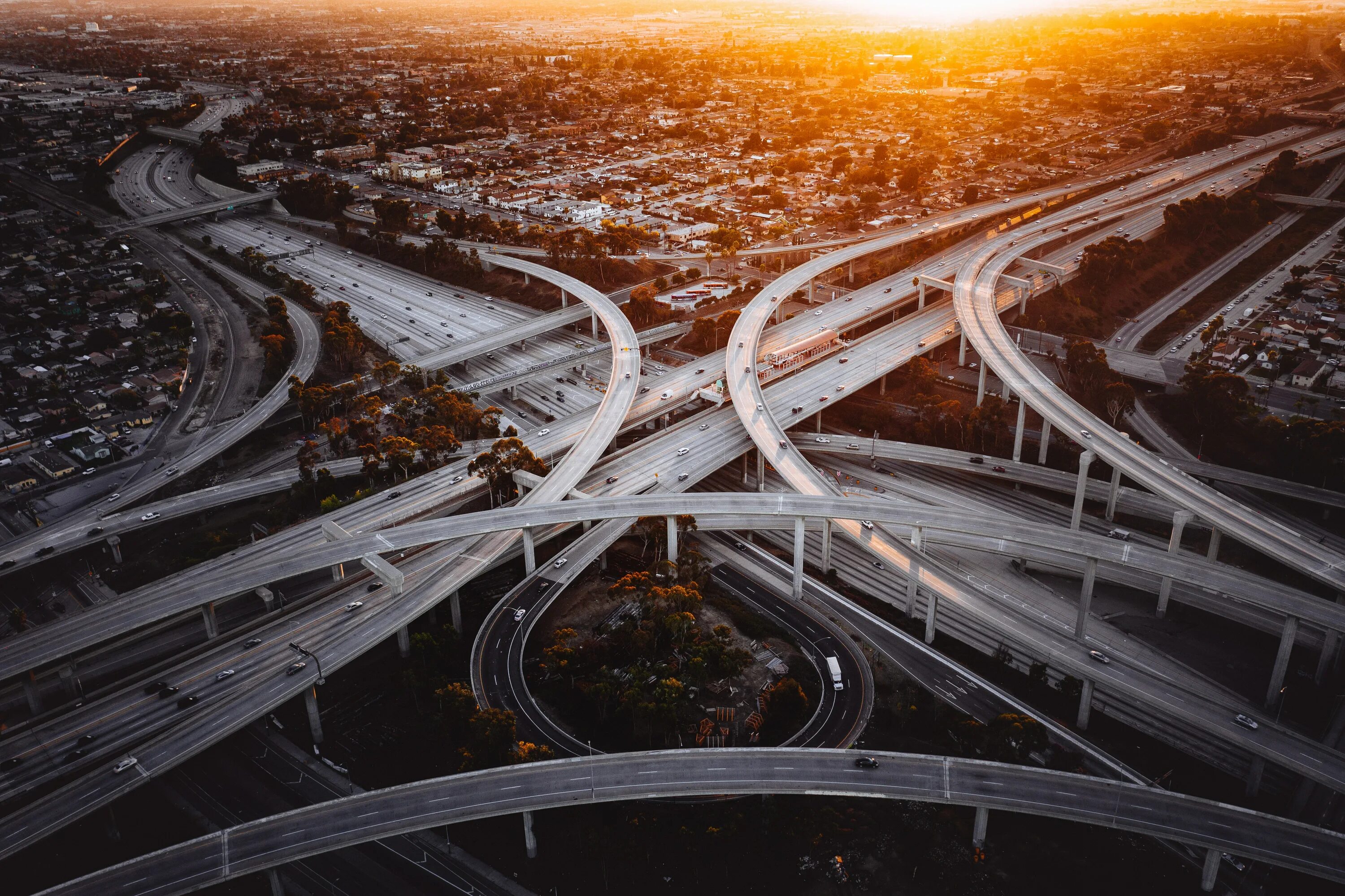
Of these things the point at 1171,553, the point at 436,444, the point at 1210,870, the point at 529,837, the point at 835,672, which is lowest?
the point at 529,837

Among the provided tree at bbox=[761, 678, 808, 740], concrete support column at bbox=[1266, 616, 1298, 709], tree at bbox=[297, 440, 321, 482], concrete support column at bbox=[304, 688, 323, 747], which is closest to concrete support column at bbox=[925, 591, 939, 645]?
tree at bbox=[761, 678, 808, 740]

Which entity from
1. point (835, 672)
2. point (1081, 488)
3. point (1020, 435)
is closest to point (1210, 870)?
point (835, 672)

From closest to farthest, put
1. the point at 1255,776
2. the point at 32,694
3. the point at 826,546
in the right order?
the point at 1255,776 < the point at 32,694 < the point at 826,546

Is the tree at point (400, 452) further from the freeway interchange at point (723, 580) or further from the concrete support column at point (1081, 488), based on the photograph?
the concrete support column at point (1081, 488)

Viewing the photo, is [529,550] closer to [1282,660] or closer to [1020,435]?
[1020,435]

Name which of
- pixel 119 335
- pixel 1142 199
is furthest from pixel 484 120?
pixel 1142 199

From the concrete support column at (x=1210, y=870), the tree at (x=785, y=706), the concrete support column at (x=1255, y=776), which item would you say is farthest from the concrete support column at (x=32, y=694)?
the concrete support column at (x=1255, y=776)
